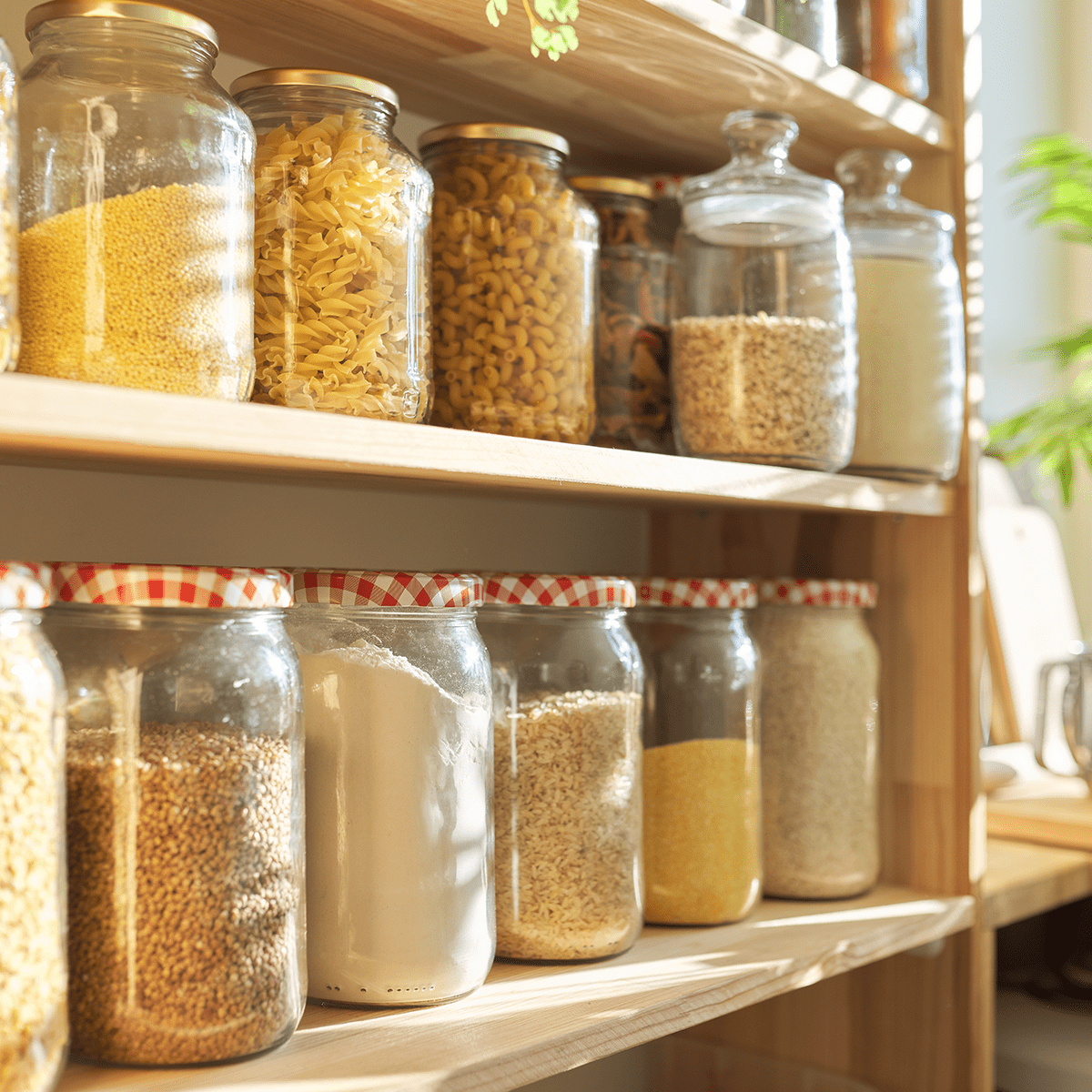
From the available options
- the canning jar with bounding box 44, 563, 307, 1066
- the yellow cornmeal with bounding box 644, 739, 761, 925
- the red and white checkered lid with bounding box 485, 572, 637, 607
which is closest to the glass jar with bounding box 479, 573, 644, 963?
the red and white checkered lid with bounding box 485, 572, 637, 607

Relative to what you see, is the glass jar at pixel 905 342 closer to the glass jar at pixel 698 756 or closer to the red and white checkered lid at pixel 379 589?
the glass jar at pixel 698 756

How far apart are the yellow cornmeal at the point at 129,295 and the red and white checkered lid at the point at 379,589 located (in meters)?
0.16

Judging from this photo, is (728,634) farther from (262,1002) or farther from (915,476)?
(262,1002)

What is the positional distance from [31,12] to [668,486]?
49 cm

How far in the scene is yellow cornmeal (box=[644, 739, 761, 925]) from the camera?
3.24ft

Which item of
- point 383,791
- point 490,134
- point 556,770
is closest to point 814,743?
point 556,770

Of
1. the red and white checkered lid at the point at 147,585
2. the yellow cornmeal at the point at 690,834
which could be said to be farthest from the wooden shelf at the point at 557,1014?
the red and white checkered lid at the point at 147,585

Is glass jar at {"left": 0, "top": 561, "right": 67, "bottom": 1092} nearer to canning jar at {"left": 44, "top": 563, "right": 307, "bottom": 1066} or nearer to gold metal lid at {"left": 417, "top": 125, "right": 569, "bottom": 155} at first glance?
canning jar at {"left": 44, "top": 563, "right": 307, "bottom": 1066}

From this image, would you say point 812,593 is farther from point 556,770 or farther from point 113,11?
point 113,11

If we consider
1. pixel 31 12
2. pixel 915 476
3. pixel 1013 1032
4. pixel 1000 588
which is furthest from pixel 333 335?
pixel 1000 588

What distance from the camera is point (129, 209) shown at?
63cm

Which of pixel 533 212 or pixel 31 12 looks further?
pixel 533 212

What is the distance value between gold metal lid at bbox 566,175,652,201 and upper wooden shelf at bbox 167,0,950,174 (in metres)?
0.07

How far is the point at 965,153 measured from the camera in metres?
1.15
